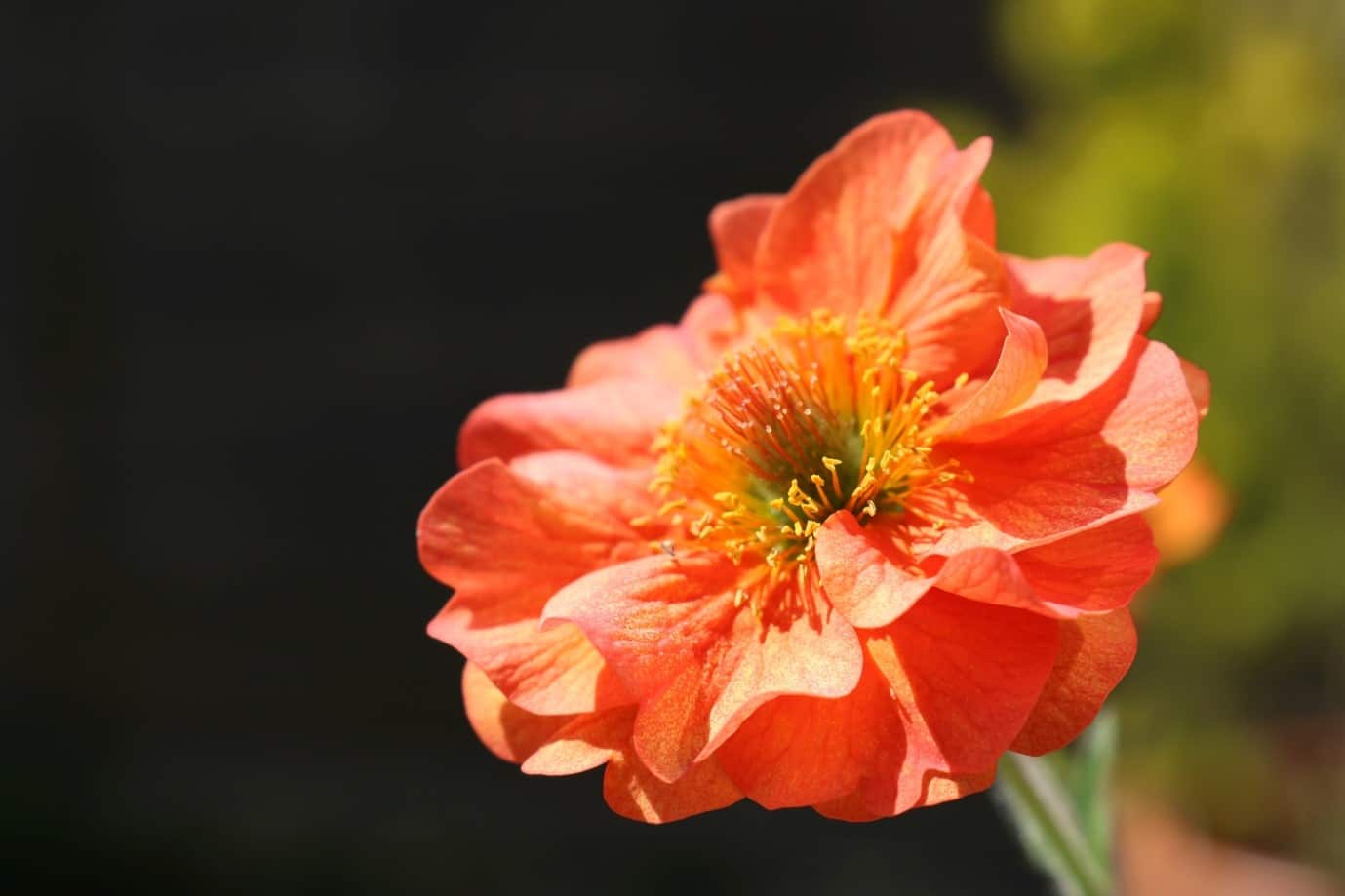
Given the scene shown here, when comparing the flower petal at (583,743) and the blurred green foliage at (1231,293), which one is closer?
the flower petal at (583,743)

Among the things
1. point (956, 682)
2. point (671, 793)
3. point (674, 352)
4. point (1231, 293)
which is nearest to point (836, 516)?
point (956, 682)

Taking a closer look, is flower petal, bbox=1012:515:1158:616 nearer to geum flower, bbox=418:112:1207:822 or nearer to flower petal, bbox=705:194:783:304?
geum flower, bbox=418:112:1207:822

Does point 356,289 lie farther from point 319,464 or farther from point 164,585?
point 164,585

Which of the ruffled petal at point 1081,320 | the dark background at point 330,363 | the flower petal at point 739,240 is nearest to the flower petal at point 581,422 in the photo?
the flower petal at point 739,240

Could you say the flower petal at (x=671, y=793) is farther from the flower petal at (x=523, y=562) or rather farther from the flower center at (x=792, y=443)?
the flower center at (x=792, y=443)

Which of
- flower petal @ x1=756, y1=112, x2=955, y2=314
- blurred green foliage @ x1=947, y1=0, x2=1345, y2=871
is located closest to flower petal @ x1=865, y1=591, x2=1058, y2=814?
flower petal @ x1=756, y1=112, x2=955, y2=314

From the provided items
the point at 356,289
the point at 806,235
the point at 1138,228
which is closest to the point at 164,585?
the point at 356,289
